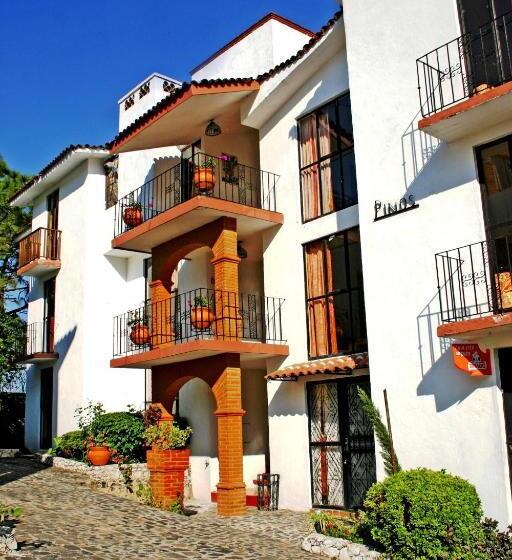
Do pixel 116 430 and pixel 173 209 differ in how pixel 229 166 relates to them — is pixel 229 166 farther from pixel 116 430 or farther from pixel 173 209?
pixel 116 430

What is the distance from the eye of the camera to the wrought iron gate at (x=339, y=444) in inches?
491

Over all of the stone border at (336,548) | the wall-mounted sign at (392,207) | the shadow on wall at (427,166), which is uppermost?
the shadow on wall at (427,166)

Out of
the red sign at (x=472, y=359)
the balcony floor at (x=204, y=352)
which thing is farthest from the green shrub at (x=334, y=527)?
the balcony floor at (x=204, y=352)

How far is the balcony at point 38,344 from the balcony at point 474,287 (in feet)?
46.6

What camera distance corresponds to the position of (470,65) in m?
10.6

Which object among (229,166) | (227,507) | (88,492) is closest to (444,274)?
(227,507)

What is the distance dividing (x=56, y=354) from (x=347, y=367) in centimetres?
1186

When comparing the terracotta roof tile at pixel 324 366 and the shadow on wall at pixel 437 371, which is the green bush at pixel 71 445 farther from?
the shadow on wall at pixel 437 371

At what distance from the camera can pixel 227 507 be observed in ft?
43.8

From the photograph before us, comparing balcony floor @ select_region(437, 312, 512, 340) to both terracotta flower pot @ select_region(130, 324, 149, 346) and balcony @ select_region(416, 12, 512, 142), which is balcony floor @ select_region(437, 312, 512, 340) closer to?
balcony @ select_region(416, 12, 512, 142)

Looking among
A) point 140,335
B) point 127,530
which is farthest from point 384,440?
point 140,335

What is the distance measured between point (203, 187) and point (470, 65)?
19.9 ft

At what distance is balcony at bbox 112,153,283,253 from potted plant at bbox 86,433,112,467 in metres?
4.83

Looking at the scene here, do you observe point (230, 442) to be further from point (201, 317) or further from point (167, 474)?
point (201, 317)
